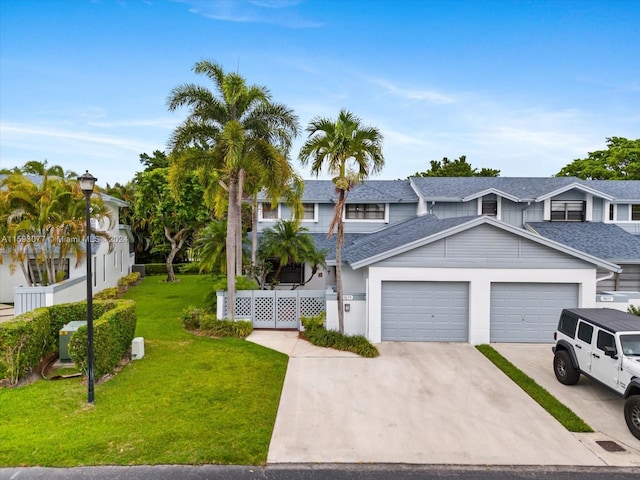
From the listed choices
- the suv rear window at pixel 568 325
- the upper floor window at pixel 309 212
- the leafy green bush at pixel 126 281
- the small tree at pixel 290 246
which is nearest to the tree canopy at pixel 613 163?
the upper floor window at pixel 309 212

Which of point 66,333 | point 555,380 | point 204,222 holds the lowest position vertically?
point 555,380

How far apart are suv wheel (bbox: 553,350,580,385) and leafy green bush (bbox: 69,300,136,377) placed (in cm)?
1200

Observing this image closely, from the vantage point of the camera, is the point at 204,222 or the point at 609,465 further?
the point at 204,222

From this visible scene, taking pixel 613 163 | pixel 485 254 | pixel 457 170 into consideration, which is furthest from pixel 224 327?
pixel 613 163

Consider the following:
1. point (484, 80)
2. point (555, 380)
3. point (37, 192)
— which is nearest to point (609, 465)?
point (555, 380)

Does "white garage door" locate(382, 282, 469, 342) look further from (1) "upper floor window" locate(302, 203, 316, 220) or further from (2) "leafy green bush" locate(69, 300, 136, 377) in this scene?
(1) "upper floor window" locate(302, 203, 316, 220)

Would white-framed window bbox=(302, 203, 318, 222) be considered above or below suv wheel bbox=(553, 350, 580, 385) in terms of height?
above

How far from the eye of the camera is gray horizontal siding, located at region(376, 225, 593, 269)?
12.5 meters

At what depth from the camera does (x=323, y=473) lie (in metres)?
5.70

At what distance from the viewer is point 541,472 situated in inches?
229

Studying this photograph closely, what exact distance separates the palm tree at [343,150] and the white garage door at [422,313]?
2.35m

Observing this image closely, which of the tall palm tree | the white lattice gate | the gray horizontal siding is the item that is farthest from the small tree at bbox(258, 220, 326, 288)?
the gray horizontal siding

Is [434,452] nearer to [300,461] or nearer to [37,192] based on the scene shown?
[300,461]

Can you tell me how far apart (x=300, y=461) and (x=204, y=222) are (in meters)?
23.5
